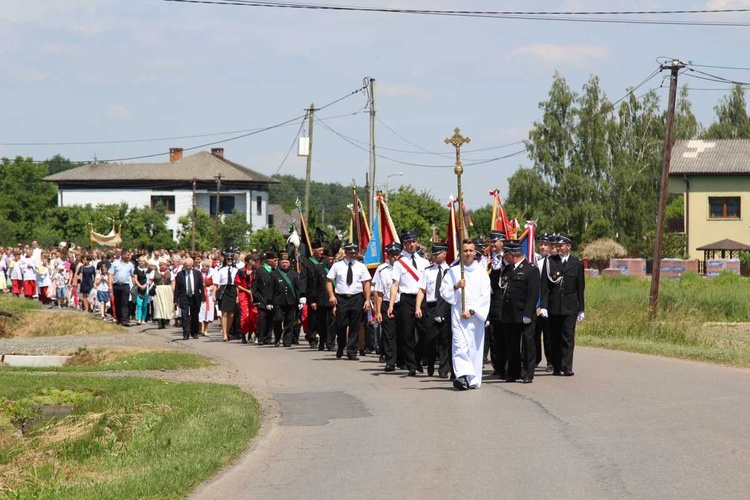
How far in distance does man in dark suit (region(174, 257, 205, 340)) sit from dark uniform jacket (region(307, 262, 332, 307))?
4233 mm

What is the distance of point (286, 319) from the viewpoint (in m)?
22.8

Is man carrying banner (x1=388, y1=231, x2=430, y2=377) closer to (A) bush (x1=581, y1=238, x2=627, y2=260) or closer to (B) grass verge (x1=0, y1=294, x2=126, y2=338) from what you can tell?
(B) grass verge (x1=0, y1=294, x2=126, y2=338)

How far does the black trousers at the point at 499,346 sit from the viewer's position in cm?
1609

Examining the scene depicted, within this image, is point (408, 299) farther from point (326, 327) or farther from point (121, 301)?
point (121, 301)

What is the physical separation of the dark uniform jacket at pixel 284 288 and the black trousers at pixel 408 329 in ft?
18.2

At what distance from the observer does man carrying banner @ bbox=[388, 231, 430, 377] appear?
17020 millimetres

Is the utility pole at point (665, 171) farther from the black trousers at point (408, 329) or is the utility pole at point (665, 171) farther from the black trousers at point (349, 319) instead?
the black trousers at point (408, 329)

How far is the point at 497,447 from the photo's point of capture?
10281 mm

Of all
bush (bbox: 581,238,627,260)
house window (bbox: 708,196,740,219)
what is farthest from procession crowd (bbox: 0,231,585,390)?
house window (bbox: 708,196,740,219)

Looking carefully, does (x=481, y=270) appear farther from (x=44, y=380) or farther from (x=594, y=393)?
(x=44, y=380)

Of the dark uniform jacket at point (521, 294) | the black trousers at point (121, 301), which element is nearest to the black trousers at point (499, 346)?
the dark uniform jacket at point (521, 294)

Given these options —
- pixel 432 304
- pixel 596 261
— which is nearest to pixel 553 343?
pixel 432 304

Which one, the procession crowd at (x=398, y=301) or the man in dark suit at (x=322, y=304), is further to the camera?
the man in dark suit at (x=322, y=304)

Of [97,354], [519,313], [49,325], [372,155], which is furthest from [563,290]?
[372,155]
